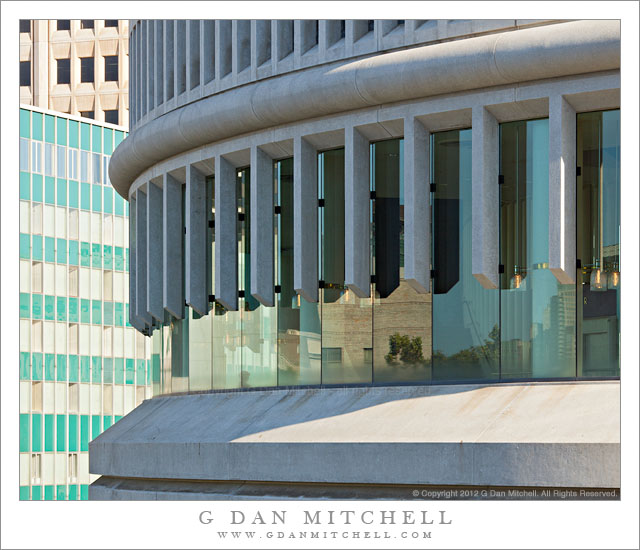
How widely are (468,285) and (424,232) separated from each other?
3.36 feet

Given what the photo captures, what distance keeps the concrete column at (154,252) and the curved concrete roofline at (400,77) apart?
2.16 meters

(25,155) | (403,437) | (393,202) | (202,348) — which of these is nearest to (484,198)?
(393,202)

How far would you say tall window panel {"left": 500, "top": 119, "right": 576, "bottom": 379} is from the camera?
17.2 meters

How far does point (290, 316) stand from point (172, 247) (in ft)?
12.0

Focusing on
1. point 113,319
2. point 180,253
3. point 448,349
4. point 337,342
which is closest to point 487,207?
point 448,349

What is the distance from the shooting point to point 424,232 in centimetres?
1806

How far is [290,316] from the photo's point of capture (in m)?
20.2

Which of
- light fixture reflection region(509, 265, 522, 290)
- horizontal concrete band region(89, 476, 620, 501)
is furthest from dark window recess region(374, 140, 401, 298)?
→ horizontal concrete band region(89, 476, 620, 501)

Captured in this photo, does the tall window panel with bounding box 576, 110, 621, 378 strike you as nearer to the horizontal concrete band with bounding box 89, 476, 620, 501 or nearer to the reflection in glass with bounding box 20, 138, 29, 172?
the horizontal concrete band with bounding box 89, 476, 620, 501

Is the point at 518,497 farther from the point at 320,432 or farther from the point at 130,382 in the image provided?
the point at 130,382

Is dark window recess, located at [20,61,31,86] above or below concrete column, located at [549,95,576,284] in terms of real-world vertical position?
above

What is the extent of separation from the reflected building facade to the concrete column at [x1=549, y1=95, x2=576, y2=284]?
0.09ft

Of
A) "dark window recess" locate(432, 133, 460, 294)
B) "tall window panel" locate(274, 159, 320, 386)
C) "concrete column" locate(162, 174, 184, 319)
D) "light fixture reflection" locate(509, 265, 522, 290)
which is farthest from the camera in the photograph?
"concrete column" locate(162, 174, 184, 319)

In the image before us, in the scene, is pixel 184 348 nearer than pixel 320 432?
No
